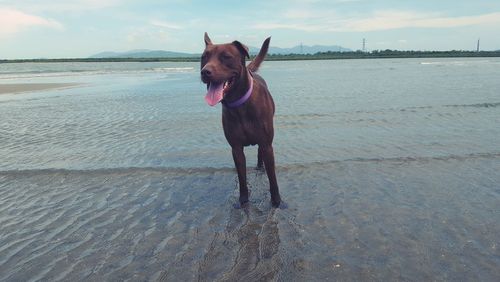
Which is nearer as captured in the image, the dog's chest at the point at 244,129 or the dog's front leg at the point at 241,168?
the dog's chest at the point at 244,129

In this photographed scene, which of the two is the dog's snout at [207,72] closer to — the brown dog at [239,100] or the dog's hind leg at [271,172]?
the brown dog at [239,100]

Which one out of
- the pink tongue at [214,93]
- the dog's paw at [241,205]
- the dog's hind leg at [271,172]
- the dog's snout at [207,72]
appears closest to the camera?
the dog's snout at [207,72]

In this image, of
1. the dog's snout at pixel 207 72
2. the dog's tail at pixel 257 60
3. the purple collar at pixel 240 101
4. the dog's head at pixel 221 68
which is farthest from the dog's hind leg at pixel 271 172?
the dog's tail at pixel 257 60

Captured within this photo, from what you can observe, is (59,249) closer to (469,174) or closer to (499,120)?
(469,174)

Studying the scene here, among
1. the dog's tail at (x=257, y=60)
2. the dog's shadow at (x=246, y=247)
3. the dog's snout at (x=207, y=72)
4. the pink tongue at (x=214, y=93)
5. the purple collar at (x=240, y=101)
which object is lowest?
the dog's shadow at (x=246, y=247)

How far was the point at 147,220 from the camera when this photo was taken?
4.89 meters

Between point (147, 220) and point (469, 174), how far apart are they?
5.10 metres

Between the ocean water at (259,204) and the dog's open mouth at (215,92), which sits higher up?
the dog's open mouth at (215,92)

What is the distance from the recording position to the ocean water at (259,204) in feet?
12.3

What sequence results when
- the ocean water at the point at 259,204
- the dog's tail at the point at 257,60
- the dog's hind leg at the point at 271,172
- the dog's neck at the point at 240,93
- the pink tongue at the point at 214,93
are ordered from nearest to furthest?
the ocean water at the point at 259,204 < the pink tongue at the point at 214,93 < the dog's neck at the point at 240,93 < the dog's hind leg at the point at 271,172 < the dog's tail at the point at 257,60

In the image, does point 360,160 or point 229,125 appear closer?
point 229,125

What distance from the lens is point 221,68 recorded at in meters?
4.21

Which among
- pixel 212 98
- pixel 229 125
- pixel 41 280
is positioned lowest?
pixel 41 280

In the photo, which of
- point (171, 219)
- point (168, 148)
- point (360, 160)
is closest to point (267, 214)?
point (171, 219)
